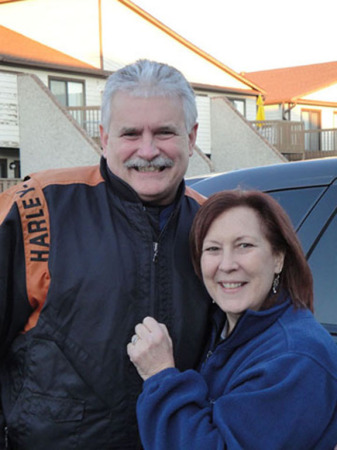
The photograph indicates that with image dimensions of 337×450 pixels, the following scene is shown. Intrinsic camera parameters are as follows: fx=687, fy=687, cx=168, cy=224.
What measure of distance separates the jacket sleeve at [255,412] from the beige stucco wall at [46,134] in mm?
17313

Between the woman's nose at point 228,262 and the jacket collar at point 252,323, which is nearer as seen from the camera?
the jacket collar at point 252,323

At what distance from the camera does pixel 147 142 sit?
2.42 metres

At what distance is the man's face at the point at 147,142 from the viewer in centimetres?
240

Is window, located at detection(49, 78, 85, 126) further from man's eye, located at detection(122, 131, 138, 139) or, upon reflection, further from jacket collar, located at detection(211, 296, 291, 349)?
jacket collar, located at detection(211, 296, 291, 349)

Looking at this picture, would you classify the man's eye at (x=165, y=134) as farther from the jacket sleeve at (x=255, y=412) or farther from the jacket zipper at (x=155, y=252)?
the jacket sleeve at (x=255, y=412)

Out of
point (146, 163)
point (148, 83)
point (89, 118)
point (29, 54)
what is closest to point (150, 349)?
point (146, 163)

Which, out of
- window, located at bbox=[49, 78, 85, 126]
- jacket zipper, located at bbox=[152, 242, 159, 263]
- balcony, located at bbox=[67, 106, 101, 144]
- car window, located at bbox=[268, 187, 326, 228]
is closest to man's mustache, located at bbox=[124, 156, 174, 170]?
jacket zipper, located at bbox=[152, 242, 159, 263]

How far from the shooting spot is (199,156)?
21.3 m

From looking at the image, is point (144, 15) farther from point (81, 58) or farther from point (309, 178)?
point (309, 178)

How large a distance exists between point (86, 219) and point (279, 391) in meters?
0.90

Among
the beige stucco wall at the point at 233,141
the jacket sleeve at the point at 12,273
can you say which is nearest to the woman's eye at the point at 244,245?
the jacket sleeve at the point at 12,273

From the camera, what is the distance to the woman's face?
7.40 ft

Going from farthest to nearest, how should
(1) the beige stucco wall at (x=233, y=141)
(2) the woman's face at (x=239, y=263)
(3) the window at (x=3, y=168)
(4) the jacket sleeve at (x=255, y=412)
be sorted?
(1) the beige stucco wall at (x=233, y=141), (3) the window at (x=3, y=168), (2) the woman's face at (x=239, y=263), (4) the jacket sleeve at (x=255, y=412)

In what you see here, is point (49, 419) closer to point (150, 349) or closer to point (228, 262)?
point (150, 349)
